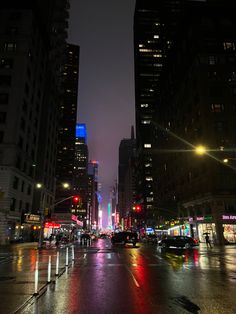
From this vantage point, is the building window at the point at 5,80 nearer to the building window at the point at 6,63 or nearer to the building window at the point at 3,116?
the building window at the point at 6,63

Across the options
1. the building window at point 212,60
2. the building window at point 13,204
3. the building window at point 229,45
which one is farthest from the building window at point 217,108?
the building window at point 13,204

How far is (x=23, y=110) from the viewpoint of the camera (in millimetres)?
56031

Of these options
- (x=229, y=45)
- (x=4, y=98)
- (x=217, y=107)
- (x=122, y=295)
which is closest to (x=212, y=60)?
(x=229, y=45)

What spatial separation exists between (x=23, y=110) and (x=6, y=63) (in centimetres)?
956

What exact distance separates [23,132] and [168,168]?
156 feet

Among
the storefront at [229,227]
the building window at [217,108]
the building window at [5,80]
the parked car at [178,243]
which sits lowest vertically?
the parked car at [178,243]

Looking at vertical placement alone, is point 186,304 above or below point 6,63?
below

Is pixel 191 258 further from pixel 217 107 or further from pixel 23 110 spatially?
pixel 23 110

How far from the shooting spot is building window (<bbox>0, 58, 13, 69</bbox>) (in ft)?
183

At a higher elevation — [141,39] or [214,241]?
[141,39]

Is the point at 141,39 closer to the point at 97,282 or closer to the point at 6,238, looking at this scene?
the point at 6,238

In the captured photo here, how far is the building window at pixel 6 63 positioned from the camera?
55750 mm

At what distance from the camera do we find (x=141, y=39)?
181875mm

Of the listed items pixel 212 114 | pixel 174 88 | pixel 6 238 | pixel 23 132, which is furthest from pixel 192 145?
pixel 6 238
